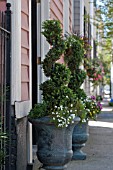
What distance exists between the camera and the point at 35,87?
7773mm

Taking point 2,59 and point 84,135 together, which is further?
point 84,135

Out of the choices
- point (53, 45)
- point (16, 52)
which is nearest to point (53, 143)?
point (16, 52)

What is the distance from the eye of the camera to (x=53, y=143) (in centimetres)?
576

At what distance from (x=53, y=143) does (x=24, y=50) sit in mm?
1256

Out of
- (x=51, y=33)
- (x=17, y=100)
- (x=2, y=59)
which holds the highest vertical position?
(x=51, y=33)

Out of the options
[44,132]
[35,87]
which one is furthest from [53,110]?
[35,87]

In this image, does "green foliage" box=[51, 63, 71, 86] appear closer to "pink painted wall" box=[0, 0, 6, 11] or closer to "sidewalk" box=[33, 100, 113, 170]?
"pink painted wall" box=[0, 0, 6, 11]

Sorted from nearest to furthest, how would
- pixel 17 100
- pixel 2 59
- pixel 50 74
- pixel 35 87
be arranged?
1. pixel 2 59
2. pixel 17 100
3. pixel 50 74
4. pixel 35 87

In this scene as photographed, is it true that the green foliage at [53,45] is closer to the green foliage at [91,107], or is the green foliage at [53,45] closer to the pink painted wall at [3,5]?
the pink painted wall at [3,5]

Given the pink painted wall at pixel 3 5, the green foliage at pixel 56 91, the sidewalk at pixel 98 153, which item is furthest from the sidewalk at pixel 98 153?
the pink painted wall at pixel 3 5

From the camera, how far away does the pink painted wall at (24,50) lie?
6.07 meters

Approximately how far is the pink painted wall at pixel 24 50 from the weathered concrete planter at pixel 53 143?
1.69ft

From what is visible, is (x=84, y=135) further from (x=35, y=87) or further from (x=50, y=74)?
(x=50, y=74)

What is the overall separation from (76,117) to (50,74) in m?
0.81
